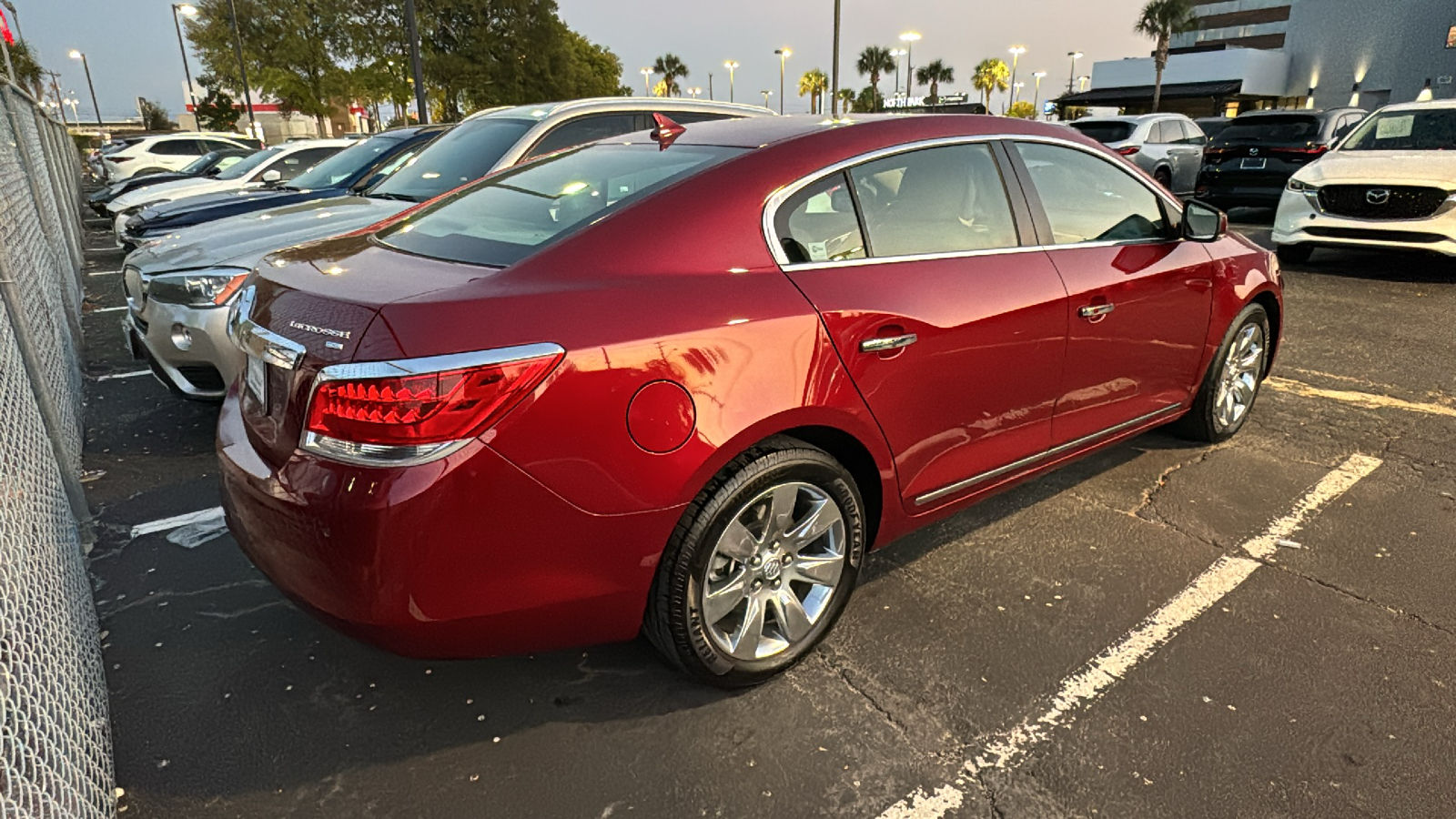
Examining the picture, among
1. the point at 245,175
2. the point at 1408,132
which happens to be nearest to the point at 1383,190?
the point at 1408,132

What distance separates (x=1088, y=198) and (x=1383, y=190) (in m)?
Result: 6.92

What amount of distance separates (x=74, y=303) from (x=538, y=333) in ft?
23.9

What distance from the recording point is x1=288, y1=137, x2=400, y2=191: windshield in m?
7.60

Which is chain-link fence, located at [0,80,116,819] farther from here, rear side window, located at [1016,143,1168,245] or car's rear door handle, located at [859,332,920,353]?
rear side window, located at [1016,143,1168,245]

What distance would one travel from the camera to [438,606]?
81.1 inches

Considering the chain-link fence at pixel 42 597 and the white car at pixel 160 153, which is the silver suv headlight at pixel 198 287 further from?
the white car at pixel 160 153

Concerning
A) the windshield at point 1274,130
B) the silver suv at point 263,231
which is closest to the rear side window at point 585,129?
the silver suv at point 263,231

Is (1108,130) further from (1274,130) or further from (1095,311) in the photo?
(1095,311)

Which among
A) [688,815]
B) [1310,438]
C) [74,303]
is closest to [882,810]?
[688,815]

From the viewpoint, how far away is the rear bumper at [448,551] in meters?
1.96

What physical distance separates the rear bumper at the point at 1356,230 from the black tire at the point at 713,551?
8380 mm

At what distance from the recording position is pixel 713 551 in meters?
2.38

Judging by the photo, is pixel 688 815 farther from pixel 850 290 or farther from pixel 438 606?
pixel 850 290

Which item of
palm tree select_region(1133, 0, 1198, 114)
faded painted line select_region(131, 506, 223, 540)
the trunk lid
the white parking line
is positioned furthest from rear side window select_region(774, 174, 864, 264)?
palm tree select_region(1133, 0, 1198, 114)
